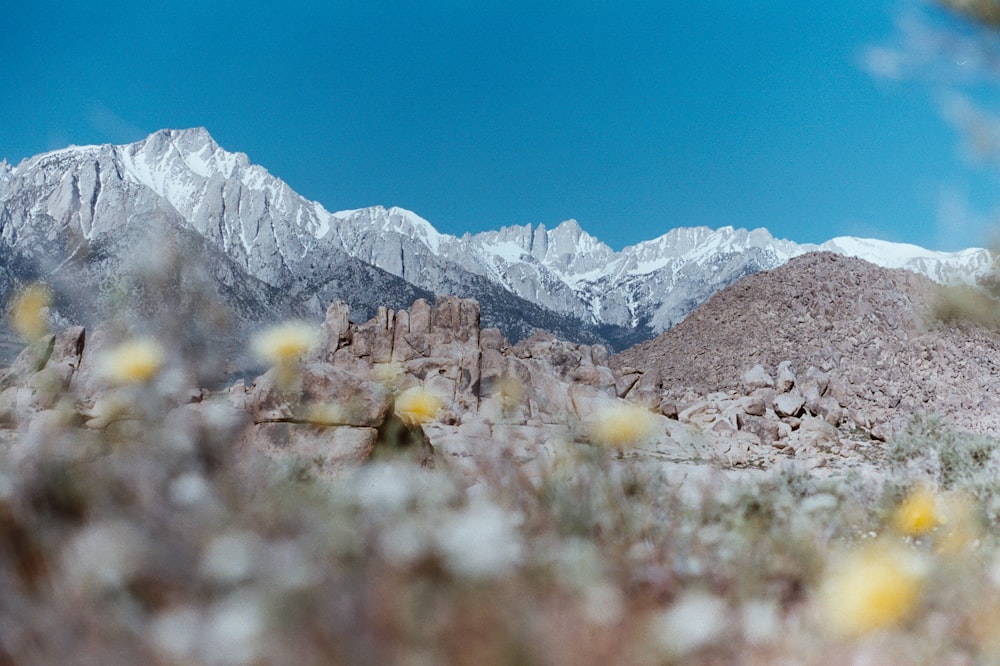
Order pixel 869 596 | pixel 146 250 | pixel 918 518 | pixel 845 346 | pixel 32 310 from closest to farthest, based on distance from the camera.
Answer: pixel 869 596, pixel 32 310, pixel 146 250, pixel 918 518, pixel 845 346

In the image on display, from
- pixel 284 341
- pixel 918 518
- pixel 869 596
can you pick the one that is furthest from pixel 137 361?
pixel 918 518

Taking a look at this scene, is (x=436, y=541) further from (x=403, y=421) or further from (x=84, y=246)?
(x=403, y=421)

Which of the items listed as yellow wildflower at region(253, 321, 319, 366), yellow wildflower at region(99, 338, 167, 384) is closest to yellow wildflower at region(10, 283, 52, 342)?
yellow wildflower at region(99, 338, 167, 384)

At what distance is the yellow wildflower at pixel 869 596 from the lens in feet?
5.16

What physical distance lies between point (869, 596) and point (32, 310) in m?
2.87

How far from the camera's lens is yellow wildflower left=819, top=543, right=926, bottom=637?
1.57m

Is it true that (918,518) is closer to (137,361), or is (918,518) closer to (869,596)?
(869,596)

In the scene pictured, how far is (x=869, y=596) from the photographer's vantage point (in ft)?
5.32

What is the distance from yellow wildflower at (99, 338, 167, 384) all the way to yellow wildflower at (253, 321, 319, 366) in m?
0.48

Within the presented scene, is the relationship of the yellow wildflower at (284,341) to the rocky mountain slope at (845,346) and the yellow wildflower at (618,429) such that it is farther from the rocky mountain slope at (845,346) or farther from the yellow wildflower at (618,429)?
the rocky mountain slope at (845,346)

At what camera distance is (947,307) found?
603 cm

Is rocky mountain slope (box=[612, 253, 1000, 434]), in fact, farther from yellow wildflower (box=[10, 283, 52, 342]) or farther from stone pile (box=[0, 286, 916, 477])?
yellow wildflower (box=[10, 283, 52, 342])

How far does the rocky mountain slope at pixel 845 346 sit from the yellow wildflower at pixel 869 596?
16513mm

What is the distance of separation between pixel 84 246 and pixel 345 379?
14.1 ft
